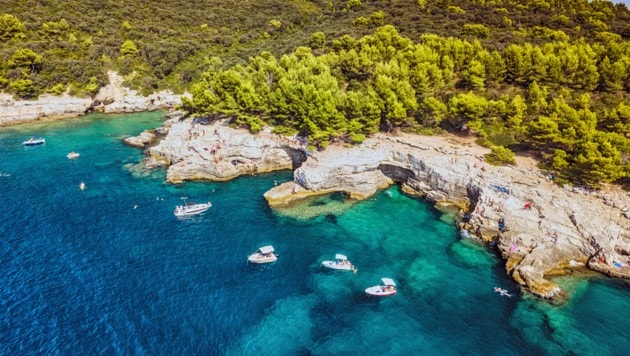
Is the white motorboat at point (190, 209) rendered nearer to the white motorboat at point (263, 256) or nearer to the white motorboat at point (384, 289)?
the white motorboat at point (263, 256)

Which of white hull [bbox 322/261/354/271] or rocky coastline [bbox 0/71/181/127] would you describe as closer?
white hull [bbox 322/261/354/271]

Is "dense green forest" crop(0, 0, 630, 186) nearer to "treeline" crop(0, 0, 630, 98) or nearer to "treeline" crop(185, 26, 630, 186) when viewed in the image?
"treeline" crop(185, 26, 630, 186)

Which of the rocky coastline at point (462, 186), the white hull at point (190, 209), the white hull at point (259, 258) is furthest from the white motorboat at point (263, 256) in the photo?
the white hull at point (190, 209)

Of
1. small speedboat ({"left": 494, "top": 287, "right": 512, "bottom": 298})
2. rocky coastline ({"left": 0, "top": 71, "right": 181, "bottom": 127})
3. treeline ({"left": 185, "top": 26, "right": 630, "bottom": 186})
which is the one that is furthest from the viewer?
rocky coastline ({"left": 0, "top": 71, "right": 181, "bottom": 127})

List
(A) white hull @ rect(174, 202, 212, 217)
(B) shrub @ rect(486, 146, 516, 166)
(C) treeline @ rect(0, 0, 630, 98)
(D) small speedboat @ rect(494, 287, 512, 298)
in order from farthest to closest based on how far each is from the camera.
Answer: (C) treeline @ rect(0, 0, 630, 98) < (B) shrub @ rect(486, 146, 516, 166) < (A) white hull @ rect(174, 202, 212, 217) < (D) small speedboat @ rect(494, 287, 512, 298)

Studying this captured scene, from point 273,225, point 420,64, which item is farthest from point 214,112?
point 420,64

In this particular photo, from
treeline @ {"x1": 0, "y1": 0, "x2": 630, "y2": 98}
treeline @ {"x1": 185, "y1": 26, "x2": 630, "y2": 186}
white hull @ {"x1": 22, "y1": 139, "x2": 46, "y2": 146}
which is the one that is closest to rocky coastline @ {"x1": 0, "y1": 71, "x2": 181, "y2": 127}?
treeline @ {"x1": 0, "y1": 0, "x2": 630, "y2": 98}
